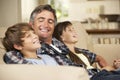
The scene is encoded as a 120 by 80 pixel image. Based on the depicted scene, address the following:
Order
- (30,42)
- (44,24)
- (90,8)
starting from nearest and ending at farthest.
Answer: (30,42) < (44,24) < (90,8)

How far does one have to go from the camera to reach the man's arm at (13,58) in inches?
52.9

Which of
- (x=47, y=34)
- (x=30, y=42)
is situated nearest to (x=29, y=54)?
(x=30, y=42)

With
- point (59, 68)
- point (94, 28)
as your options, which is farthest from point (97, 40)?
point (59, 68)

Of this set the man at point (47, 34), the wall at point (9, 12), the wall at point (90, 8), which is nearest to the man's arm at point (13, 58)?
the man at point (47, 34)

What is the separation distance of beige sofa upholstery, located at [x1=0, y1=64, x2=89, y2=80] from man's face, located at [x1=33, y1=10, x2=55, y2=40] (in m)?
0.54

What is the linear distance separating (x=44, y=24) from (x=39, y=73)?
592 millimetres

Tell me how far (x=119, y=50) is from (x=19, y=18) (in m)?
0.88

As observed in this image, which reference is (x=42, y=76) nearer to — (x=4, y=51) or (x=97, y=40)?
(x=4, y=51)

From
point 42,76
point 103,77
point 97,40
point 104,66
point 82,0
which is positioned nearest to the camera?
point 42,76

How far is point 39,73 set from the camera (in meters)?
1.08

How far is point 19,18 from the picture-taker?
2.49 metres

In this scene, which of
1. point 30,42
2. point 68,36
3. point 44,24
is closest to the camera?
point 30,42

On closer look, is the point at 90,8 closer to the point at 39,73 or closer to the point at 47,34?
the point at 47,34

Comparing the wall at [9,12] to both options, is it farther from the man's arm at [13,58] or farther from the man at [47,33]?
the man's arm at [13,58]
